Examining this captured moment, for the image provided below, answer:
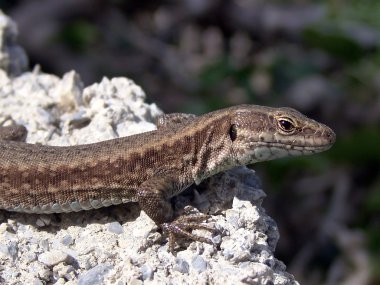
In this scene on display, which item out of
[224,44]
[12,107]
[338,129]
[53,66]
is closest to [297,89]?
[338,129]

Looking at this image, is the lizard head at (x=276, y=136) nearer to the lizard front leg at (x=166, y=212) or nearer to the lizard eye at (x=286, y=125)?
the lizard eye at (x=286, y=125)

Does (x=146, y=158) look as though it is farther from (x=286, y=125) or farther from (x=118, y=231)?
(x=286, y=125)

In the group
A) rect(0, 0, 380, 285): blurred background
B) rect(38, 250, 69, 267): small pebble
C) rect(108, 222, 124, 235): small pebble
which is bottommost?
rect(0, 0, 380, 285): blurred background

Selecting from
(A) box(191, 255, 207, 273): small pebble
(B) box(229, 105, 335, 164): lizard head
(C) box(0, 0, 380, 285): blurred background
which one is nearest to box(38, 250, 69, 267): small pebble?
(A) box(191, 255, 207, 273): small pebble

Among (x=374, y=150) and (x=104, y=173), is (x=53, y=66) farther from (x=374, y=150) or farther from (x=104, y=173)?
(x=104, y=173)

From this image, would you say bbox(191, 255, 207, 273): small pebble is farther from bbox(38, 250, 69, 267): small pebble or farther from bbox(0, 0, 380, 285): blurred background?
bbox(0, 0, 380, 285): blurred background

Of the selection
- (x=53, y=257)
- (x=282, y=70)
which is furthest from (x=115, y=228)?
(x=282, y=70)
